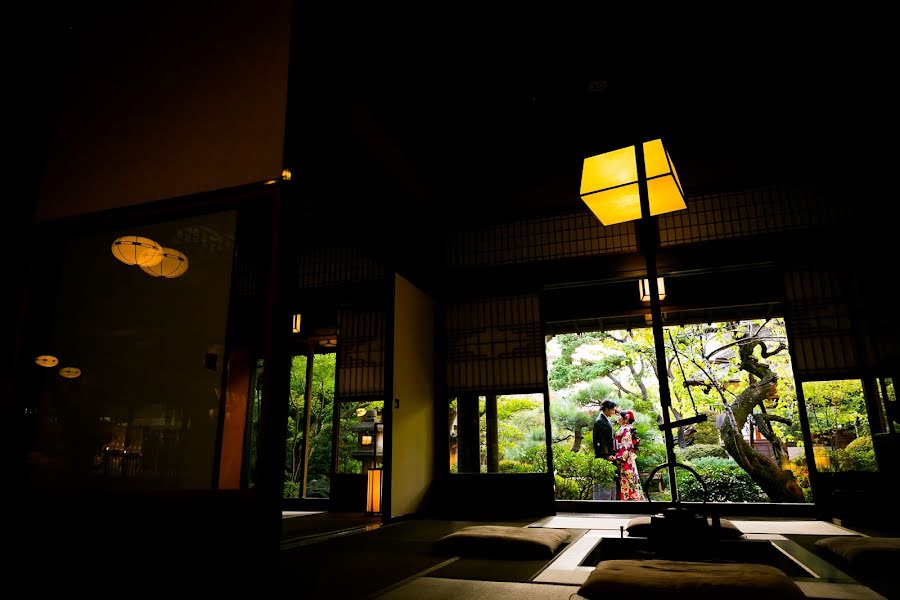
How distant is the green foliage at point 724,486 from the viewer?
8.38m

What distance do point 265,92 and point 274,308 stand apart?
1144 mm

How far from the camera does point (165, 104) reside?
2.87 meters

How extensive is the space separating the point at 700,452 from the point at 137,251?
9246 mm

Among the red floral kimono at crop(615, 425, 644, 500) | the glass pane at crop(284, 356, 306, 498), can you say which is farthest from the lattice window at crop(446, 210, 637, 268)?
the glass pane at crop(284, 356, 306, 498)

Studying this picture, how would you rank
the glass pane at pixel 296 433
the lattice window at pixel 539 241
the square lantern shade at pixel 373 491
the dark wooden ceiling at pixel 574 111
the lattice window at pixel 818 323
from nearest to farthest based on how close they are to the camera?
the dark wooden ceiling at pixel 574 111
the lattice window at pixel 818 323
the lattice window at pixel 539 241
the square lantern shade at pixel 373 491
the glass pane at pixel 296 433

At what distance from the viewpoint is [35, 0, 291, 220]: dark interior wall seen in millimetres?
2621

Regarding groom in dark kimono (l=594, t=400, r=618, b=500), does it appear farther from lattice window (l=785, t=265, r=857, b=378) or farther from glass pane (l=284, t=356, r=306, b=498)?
glass pane (l=284, t=356, r=306, b=498)

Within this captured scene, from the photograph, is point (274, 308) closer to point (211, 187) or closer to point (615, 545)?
point (211, 187)

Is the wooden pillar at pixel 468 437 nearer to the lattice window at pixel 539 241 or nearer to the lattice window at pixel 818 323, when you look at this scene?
the lattice window at pixel 539 241

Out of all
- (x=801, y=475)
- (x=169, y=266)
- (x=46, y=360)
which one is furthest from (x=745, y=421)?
(x=46, y=360)

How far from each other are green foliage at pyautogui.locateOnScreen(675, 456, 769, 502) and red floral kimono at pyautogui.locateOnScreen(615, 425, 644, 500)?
749 mm

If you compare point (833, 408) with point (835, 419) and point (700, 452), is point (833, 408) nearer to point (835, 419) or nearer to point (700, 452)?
point (835, 419)

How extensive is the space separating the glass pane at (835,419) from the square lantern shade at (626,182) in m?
6.38

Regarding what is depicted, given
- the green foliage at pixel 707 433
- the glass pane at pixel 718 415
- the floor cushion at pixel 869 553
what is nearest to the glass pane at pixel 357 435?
the glass pane at pixel 718 415
